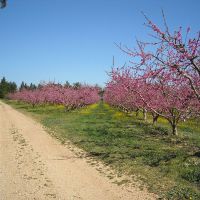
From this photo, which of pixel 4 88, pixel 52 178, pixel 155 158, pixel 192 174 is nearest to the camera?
pixel 52 178

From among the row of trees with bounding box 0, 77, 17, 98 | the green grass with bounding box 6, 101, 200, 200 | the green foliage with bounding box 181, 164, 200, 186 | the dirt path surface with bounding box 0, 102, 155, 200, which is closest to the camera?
the dirt path surface with bounding box 0, 102, 155, 200

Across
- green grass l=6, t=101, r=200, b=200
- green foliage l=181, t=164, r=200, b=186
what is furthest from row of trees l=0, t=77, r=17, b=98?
green foliage l=181, t=164, r=200, b=186

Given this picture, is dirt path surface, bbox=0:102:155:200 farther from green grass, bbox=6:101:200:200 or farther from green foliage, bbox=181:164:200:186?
green foliage, bbox=181:164:200:186

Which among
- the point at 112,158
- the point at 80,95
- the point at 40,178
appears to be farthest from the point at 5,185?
the point at 80,95

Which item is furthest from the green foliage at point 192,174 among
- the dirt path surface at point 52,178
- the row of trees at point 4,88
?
the row of trees at point 4,88

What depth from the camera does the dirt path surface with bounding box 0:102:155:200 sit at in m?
9.69

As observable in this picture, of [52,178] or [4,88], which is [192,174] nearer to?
[52,178]

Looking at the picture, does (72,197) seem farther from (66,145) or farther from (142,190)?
(66,145)

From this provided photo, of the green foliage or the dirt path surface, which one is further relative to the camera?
the green foliage

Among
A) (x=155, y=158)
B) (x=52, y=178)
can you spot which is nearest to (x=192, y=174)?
(x=155, y=158)

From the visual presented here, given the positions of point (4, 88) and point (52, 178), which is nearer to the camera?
point (52, 178)

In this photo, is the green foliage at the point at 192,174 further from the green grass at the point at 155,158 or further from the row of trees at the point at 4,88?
the row of trees at the point at 4,88

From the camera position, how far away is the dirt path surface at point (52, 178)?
381 inches

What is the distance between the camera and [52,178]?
454 inches
